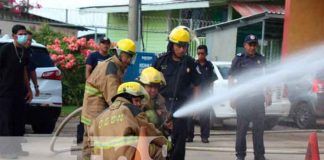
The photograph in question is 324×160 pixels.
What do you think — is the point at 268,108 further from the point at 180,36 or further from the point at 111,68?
the point at 111,68

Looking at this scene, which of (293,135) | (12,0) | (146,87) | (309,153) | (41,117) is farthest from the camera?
(12,0)

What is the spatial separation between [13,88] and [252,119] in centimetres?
305

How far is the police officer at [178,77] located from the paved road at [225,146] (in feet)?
6.84

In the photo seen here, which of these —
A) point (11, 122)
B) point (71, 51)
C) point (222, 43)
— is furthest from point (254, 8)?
point (11, 122)

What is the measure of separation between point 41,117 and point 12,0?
5856 millimetres

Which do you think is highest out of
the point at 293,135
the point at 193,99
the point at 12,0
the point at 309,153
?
the point at 12,0

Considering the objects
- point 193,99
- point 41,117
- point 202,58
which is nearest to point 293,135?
point 202,58

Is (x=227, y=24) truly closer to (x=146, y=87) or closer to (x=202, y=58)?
(x=202, y=58)

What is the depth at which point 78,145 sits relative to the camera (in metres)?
9.84

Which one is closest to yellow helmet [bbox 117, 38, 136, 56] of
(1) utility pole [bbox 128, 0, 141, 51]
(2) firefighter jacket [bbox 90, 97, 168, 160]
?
(2) firefighter jacket [bbox 90, 97, 168, 160]

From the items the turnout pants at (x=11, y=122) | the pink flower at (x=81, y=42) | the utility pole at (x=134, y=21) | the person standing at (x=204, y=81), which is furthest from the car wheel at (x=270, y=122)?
the turnout pants at (x=11, y=122)

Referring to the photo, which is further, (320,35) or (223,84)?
(320,35)

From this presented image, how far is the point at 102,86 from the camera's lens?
665 cm

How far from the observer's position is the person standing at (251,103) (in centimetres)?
874
